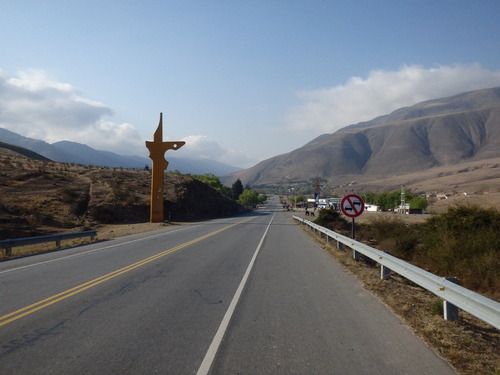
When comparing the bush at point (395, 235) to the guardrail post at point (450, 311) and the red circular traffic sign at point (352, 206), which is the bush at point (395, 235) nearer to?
the red circular traffic sign at point (352, 206)

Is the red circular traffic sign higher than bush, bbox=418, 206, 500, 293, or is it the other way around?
the red circular traffic sign

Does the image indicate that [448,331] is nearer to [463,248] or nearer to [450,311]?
[450,311]

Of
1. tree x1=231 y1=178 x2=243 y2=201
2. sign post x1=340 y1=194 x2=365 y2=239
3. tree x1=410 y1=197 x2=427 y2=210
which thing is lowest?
tree x1=410 y1=197 x2=427 y2=210

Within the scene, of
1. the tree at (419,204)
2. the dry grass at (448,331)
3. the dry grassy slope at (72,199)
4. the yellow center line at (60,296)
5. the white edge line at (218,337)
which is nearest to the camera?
the white edge line at (218,337)

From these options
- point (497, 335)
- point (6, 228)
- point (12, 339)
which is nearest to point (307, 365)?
point (497, 335)

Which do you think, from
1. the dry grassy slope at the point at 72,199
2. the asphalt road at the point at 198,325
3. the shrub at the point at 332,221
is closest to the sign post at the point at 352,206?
the asphalt road at the point at 198,325

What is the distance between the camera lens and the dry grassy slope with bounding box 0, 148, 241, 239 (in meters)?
31.2

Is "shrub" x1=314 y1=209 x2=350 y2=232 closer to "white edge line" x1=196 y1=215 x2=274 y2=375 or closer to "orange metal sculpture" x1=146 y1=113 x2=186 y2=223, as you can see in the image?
"orange metal sculpture" x1=146 y1=113 x2=186 y2=223

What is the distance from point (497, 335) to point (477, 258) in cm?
562

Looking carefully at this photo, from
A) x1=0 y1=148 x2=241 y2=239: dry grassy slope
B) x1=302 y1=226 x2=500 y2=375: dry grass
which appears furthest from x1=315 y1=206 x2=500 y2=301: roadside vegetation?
x1=0 y1=148 x2=241 y2=239: dry grassy slope

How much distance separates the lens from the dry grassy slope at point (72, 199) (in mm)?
31156

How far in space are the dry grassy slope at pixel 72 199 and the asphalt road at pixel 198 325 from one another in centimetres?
2044

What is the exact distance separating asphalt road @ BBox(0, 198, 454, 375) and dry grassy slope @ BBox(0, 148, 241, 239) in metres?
20.4

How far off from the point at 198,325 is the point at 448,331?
3.64 meters
